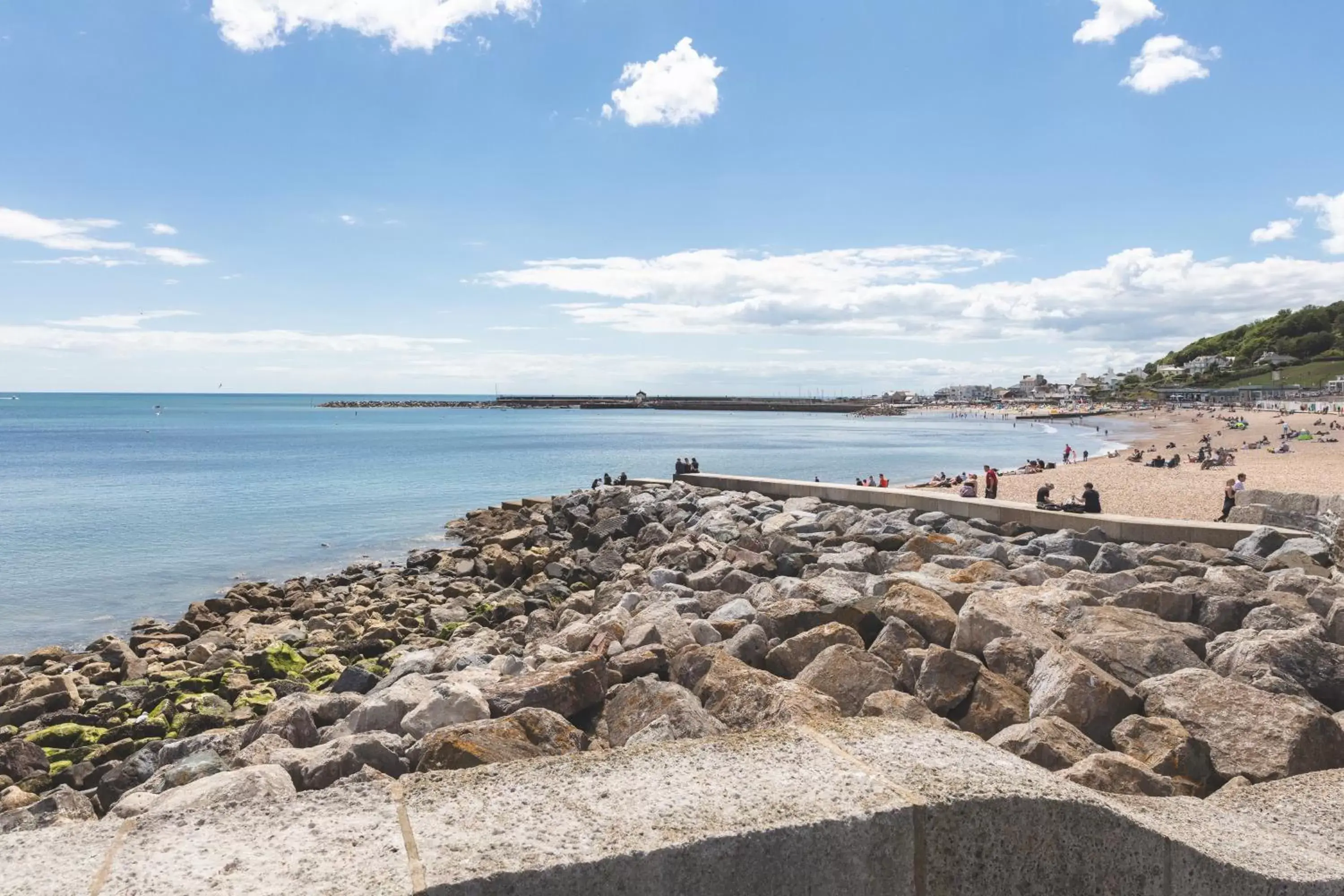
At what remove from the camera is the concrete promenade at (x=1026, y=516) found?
33.6 feet

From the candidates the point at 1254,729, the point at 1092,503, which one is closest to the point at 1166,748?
the point at 1254,729

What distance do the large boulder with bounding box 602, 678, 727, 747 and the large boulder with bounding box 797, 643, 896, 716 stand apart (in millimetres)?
737

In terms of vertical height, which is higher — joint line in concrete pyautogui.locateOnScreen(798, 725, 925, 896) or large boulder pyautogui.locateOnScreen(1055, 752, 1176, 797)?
joint line in concrete pyautogui.locateOnScreen(798, 725, 925, 896)

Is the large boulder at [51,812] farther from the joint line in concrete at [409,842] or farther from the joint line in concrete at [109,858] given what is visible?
the joint line in concrete at [409,842]

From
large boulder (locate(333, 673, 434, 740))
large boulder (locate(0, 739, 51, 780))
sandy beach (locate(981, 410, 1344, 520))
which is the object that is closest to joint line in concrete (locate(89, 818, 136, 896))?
large boulder (locate(333, 673, 434, 740))

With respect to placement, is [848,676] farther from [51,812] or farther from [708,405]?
[708,405]

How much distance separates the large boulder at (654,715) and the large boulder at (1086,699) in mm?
1695

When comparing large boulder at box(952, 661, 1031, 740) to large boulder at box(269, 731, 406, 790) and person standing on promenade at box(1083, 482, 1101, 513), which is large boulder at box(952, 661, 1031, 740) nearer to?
large boulder at box(269, 731, 406, 790)

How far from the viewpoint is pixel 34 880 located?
77.0 inches

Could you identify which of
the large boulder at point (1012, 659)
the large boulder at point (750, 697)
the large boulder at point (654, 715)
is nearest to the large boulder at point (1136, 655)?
the large boulder at point (1012, 659)

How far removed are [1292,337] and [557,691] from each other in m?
159

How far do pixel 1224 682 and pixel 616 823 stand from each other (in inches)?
146

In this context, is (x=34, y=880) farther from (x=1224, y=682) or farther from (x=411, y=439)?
(x=411, y=439)

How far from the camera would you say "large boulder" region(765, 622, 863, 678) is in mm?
5590
